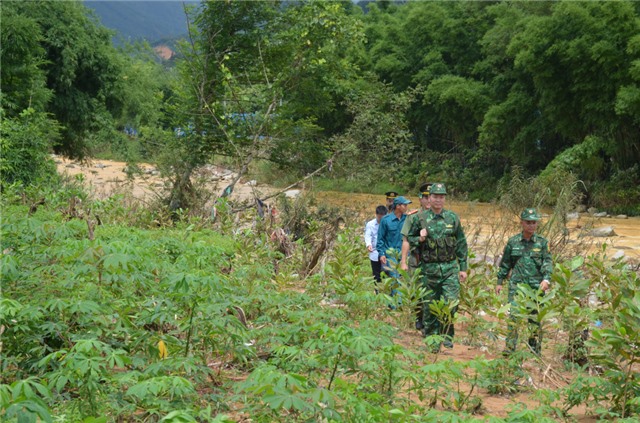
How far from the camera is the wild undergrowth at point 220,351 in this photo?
270 centimetres

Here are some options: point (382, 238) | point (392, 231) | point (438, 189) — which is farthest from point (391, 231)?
point (438, 189)

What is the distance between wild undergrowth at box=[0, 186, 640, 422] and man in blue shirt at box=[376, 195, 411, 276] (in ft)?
4.51

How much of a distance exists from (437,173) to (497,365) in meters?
24.5

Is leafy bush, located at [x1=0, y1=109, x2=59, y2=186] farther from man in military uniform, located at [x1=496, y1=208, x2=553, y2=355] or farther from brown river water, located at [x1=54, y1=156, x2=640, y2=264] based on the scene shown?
man in military uniform, located at [x1=496, y1=208, x2=553, y2=355]

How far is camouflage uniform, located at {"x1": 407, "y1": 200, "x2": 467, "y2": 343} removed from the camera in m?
5.51

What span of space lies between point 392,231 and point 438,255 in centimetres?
131

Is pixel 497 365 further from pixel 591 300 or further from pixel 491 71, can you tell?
pixel 491 71

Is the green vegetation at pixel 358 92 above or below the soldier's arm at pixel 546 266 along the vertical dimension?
above

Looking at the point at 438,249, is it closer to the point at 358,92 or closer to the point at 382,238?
the point at 382,238

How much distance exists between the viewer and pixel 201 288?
11.2 ft

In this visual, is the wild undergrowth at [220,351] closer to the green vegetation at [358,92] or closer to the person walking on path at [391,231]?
the person walking on path at [391,231]

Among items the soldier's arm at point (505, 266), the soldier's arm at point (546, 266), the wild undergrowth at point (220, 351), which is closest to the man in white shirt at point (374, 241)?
the wild undergrowth at point (220, 351)

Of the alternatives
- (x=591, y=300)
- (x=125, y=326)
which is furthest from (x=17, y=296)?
(x=591, y=300)

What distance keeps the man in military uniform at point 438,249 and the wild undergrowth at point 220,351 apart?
0.22 m
